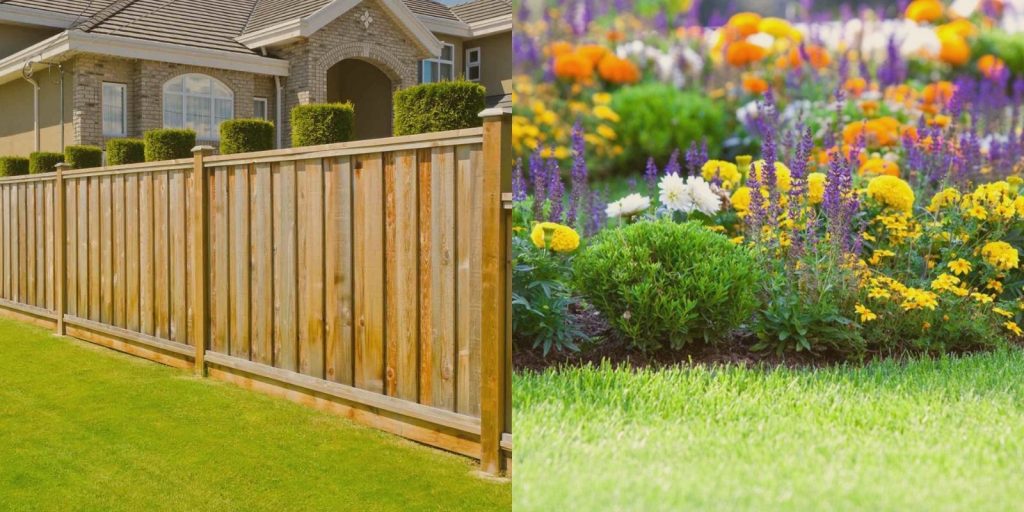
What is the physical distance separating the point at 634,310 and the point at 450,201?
0.85 m

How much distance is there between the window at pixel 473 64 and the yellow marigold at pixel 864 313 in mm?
9524

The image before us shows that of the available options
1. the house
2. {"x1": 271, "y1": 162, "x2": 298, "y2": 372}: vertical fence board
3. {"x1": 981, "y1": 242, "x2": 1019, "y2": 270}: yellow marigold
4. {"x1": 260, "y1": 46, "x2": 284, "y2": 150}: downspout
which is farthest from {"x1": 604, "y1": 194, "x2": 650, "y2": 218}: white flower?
{"x1": 260, "y1": 46, "x2": 284, "y2": 150}: downspout

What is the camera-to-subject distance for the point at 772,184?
3.13 metres

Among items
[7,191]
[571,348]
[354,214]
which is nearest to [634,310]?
[571,348]

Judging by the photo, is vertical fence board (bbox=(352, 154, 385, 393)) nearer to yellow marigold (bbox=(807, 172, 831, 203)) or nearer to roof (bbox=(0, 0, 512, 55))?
yellow marigold (bbox=(807, 172, 831, 203))

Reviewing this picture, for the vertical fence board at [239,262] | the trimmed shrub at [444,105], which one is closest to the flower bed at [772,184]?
the trimmed shrub at [444,105]

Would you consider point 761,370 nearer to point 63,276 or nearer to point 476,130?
point 476,130

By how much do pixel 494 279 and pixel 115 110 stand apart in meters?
9.62

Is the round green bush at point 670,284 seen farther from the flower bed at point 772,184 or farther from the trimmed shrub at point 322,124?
the trimmed shrub at point 322,124

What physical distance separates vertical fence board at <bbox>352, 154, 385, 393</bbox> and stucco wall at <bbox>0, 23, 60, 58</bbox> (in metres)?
10.5

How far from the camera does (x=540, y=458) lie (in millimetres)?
2326

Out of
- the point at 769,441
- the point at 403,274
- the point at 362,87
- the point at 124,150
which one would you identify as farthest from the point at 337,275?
the point at 362,87

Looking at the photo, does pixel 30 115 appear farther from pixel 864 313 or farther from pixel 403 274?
pixel 864 313

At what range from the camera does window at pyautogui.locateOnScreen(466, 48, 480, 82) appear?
12.5m
